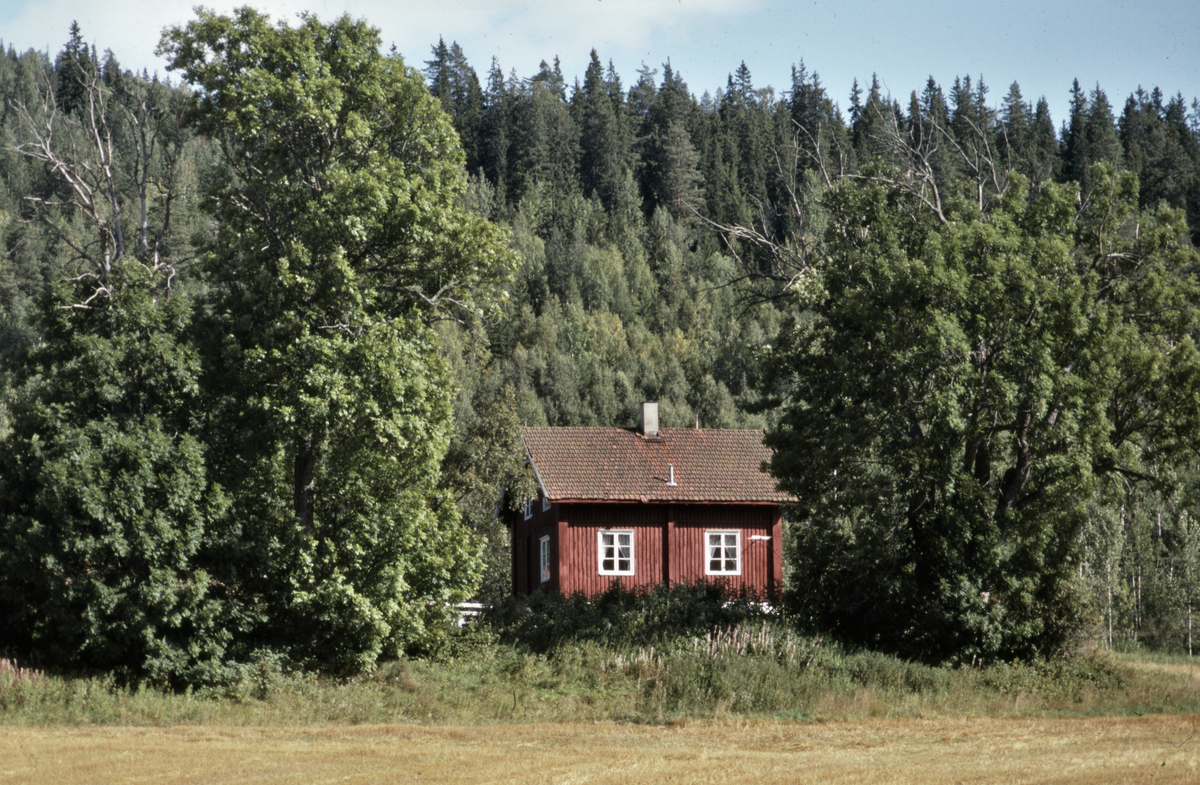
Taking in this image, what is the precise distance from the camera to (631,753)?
18.5 m

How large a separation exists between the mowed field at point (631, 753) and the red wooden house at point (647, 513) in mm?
16835

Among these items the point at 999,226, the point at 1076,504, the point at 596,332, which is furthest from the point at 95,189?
the point at 596,332

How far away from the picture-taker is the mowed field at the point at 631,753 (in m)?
16.3

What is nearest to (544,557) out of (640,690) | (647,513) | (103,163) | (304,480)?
(647,513)

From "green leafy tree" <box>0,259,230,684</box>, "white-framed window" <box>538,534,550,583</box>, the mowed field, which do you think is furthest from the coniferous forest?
"white-framed window" <box>538,534,550,583</box>

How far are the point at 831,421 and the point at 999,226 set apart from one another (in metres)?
6.27

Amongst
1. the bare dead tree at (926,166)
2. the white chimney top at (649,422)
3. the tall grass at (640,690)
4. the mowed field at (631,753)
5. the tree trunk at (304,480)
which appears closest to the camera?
the mowed field at (631,753)

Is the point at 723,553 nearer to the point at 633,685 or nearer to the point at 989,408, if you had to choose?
the point at 633,685

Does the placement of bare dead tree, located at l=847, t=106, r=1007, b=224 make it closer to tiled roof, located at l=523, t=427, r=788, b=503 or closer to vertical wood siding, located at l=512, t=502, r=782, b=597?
tiled roof, located at l=523, t=427, r=788, b=503

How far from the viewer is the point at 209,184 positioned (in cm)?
2922

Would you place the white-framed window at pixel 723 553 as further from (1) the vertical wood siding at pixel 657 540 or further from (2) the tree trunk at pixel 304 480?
(2) the tree trunk at pixel 304 480

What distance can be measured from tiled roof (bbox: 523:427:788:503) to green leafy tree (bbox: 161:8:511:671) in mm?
11577

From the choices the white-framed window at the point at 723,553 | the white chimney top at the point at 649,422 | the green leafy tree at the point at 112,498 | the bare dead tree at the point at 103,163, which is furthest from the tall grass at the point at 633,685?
the white chimney top at the point at 649,422

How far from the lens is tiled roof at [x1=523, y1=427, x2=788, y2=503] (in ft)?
130
